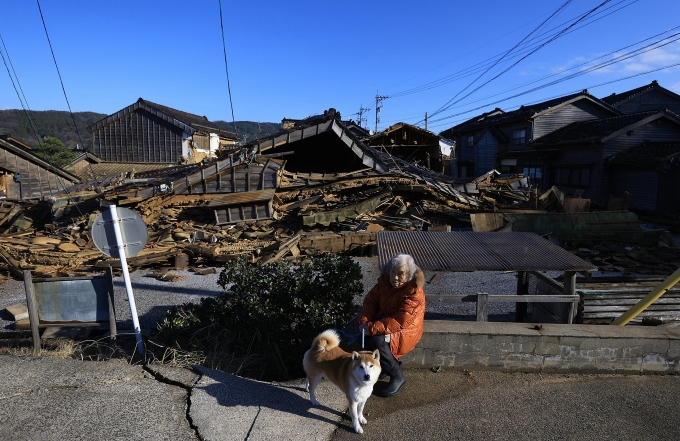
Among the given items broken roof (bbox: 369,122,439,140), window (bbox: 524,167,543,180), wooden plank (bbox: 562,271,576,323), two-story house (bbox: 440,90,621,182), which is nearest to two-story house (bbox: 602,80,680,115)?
two-story house (bbox: 440,90,621,182)

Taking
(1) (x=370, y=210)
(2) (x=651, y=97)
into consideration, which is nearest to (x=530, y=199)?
(1) (x=370, y=210)

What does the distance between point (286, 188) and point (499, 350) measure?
42.5 feet

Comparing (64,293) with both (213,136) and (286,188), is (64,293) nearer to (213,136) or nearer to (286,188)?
(286,188)

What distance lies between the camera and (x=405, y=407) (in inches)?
169

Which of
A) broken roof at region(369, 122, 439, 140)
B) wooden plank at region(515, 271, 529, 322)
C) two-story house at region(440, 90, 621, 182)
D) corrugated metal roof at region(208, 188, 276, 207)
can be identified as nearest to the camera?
wooden plank at region(515, 271, 529, 322)

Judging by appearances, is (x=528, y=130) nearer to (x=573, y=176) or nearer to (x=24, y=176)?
(x=573, y=176)

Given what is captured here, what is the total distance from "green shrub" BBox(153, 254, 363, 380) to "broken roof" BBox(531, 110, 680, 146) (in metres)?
24.8

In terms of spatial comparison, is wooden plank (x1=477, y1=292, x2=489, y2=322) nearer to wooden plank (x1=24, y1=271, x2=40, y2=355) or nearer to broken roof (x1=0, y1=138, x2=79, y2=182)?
wooden plank (x1=24, y1=271, x2=40, y2=355)

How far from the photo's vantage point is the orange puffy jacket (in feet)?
13.8

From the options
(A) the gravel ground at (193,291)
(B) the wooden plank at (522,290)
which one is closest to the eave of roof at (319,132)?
(A) the gravel ground at (193,291)

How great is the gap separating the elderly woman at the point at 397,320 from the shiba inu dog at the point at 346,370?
35cm

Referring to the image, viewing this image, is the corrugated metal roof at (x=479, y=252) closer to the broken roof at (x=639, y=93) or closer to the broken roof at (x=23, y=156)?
the broken roof at (x=23, y=156)

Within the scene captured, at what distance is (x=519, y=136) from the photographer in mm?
34219

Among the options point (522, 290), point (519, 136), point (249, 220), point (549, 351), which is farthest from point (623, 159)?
point (549, 351)
